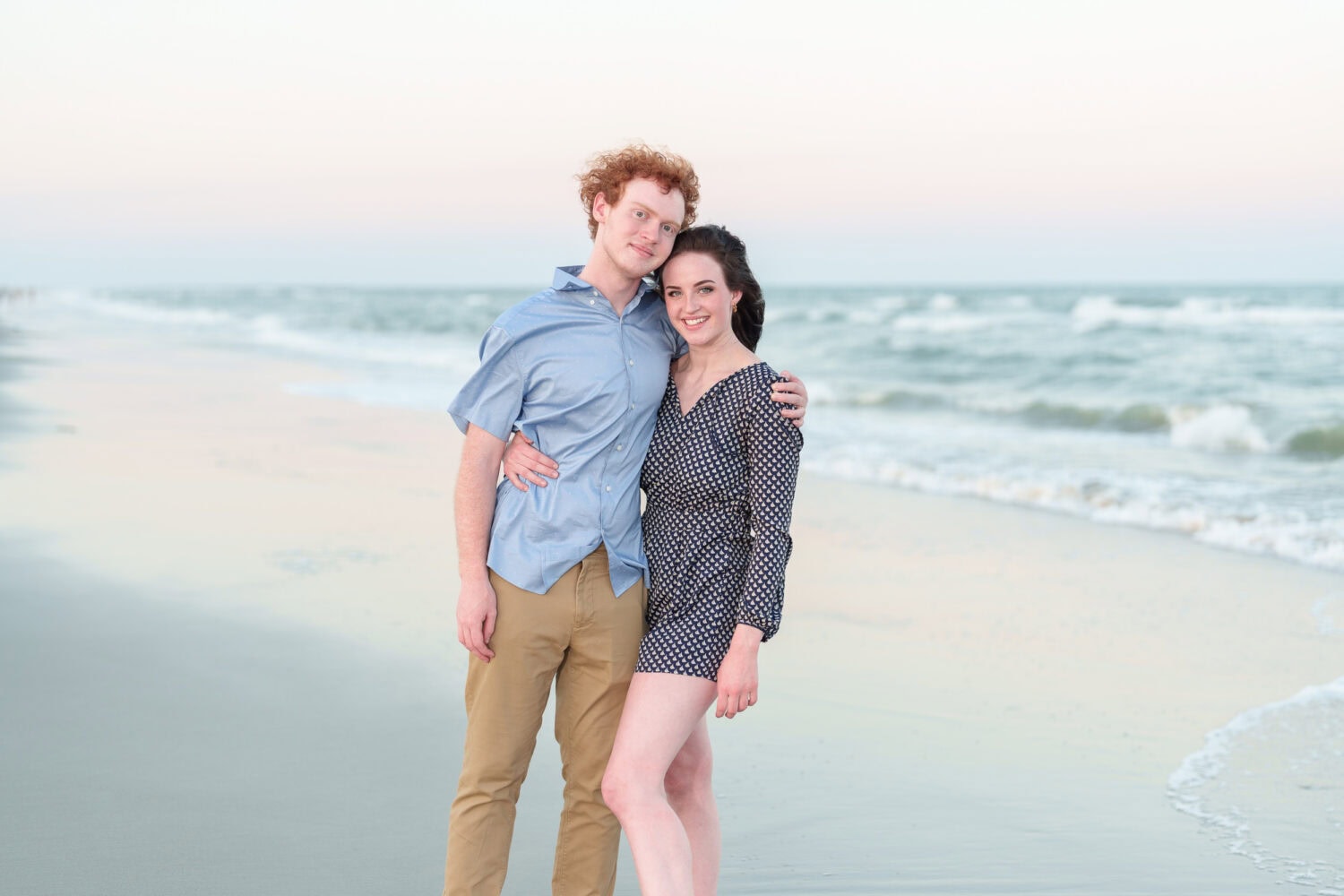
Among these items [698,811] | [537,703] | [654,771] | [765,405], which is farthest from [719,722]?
[765,405]

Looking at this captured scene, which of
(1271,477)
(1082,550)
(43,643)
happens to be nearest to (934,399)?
(1271,477)

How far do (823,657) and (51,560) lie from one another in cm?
406

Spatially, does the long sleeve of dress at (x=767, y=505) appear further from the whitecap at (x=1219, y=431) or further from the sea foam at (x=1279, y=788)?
the whitecap at (x=1219, y=431)

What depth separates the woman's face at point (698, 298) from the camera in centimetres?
314

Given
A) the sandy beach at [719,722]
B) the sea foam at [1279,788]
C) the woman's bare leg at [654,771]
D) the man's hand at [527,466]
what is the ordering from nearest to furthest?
the woman's bare leg at [654,771] < the man's hand at [527,466] < the sandy beach at [719,722] < the sea foam at [1279,788]

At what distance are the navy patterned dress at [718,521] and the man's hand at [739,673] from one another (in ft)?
0.11

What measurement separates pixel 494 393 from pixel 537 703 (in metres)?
0.78

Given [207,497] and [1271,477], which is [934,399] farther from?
[207,497]

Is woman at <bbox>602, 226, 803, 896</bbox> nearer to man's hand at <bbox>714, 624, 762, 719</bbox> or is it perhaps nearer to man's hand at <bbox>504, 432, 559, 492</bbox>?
man's hand at <bbox>714, 624, 762, 719</bbox>

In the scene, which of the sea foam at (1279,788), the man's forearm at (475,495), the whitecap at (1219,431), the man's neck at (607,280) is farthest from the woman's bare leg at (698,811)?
the whitecap at (1219,431)

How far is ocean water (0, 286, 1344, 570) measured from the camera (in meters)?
9.50

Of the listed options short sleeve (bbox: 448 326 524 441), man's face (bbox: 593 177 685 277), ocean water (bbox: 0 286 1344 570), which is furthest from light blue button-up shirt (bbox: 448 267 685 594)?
ocean water (bbox: 0 286 1344 570)

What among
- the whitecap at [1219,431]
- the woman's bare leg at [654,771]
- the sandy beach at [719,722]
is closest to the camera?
the woman's bare leg at [654,771]

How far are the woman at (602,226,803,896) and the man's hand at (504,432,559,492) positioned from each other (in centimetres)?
25
